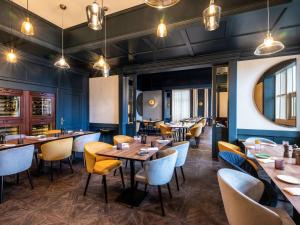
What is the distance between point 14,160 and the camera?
2566 millimetres

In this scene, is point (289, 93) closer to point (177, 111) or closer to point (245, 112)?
point (245, 112)

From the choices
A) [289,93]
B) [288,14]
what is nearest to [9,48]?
[288,14]

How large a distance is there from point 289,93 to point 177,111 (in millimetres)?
8726

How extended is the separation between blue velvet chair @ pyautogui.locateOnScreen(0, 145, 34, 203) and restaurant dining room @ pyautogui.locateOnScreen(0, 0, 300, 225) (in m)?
0.02

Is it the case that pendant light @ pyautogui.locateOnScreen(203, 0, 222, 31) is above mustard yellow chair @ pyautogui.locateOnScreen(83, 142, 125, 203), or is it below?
above

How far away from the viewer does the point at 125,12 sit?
3098 millimetres

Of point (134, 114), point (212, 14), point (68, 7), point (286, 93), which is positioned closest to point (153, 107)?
point (134, 114)

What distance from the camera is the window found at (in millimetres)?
3848

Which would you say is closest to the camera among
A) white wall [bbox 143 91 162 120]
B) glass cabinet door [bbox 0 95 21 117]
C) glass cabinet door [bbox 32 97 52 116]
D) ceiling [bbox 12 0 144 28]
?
ceiling [bbox 12 0 144 28]

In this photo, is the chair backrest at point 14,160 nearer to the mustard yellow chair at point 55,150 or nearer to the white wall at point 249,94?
the mustard yellow chair at point 55,150

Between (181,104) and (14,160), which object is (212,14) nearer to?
(14,160)

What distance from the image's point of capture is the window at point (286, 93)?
3.85 m

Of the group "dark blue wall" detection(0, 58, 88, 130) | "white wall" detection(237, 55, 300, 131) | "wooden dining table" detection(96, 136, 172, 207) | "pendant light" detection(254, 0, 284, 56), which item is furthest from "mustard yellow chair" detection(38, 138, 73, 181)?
"white wall" detection(237, 55, 300, 131)

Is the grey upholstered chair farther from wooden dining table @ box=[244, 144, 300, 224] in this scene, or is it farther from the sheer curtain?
the sheer curtain
